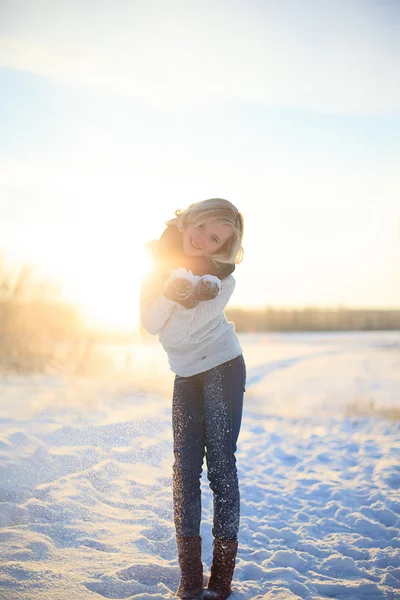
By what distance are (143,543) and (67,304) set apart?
11984 mm

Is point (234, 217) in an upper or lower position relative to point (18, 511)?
upper

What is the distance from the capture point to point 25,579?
92.4 inches

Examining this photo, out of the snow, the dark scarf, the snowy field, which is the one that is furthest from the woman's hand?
the snowy field

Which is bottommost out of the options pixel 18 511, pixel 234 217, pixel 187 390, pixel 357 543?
pixel 357 543

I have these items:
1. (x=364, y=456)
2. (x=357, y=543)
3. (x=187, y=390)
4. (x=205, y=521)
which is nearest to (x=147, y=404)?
(x=364, y=456)

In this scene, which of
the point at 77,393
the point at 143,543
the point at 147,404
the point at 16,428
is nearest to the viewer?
the point at 143,543

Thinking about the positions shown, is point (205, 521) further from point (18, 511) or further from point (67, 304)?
point (67, 304)

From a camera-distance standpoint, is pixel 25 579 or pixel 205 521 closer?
pixel 25 579

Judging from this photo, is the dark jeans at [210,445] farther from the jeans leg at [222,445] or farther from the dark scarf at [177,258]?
the dark scarf at [177,258]

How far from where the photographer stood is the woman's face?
232cm

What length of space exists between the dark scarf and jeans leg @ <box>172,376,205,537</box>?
1.79ft

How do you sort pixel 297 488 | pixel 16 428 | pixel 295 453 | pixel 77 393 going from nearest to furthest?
pixel 297 488 → pixel 16 428 → pixel 295 453 → pixel 77 393

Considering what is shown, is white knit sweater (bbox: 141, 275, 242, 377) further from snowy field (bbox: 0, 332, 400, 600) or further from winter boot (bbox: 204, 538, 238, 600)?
snowy field (bbox: 0, 332, 400, 600)

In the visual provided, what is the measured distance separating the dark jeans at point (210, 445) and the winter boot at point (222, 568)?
4 centimetres
